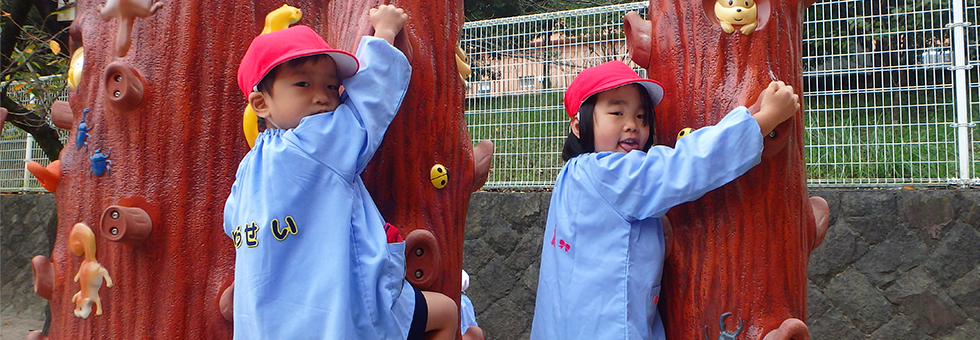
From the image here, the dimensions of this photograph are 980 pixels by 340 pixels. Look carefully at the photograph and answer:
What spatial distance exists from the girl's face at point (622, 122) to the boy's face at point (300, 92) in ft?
2.93

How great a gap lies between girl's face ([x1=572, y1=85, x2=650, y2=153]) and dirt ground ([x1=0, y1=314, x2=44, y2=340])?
668 centimetres

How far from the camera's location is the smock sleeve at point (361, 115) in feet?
5.83

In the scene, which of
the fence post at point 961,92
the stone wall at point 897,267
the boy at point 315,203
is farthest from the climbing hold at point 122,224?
the fence post at point 961,92

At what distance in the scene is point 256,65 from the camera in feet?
6.04

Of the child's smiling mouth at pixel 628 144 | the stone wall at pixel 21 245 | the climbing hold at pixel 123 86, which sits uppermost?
the climbing hold at pixel 123 86

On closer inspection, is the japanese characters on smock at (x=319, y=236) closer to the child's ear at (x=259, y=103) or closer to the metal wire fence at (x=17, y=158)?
the child's ear at (x=259, y=103)

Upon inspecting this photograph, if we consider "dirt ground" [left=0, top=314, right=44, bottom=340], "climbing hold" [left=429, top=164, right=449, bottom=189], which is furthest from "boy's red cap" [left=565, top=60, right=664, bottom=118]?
"dirt ground" [left=0, top=314, right=44, bottom=340]

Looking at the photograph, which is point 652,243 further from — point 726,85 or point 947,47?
point 947,47

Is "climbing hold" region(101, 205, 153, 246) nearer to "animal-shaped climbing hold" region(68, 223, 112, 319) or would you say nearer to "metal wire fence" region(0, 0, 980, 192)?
"animal-shaped climbing hold" region(68, 223, 112, 319)

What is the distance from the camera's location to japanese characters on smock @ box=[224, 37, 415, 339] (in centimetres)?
174

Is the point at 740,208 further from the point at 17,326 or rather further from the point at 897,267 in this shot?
the point at 17,326

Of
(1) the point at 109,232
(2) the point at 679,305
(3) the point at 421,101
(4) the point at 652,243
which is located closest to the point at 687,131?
(4) the point at 652,243

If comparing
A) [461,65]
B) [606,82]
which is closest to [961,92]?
[606,82]

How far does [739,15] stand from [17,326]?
784 cm
